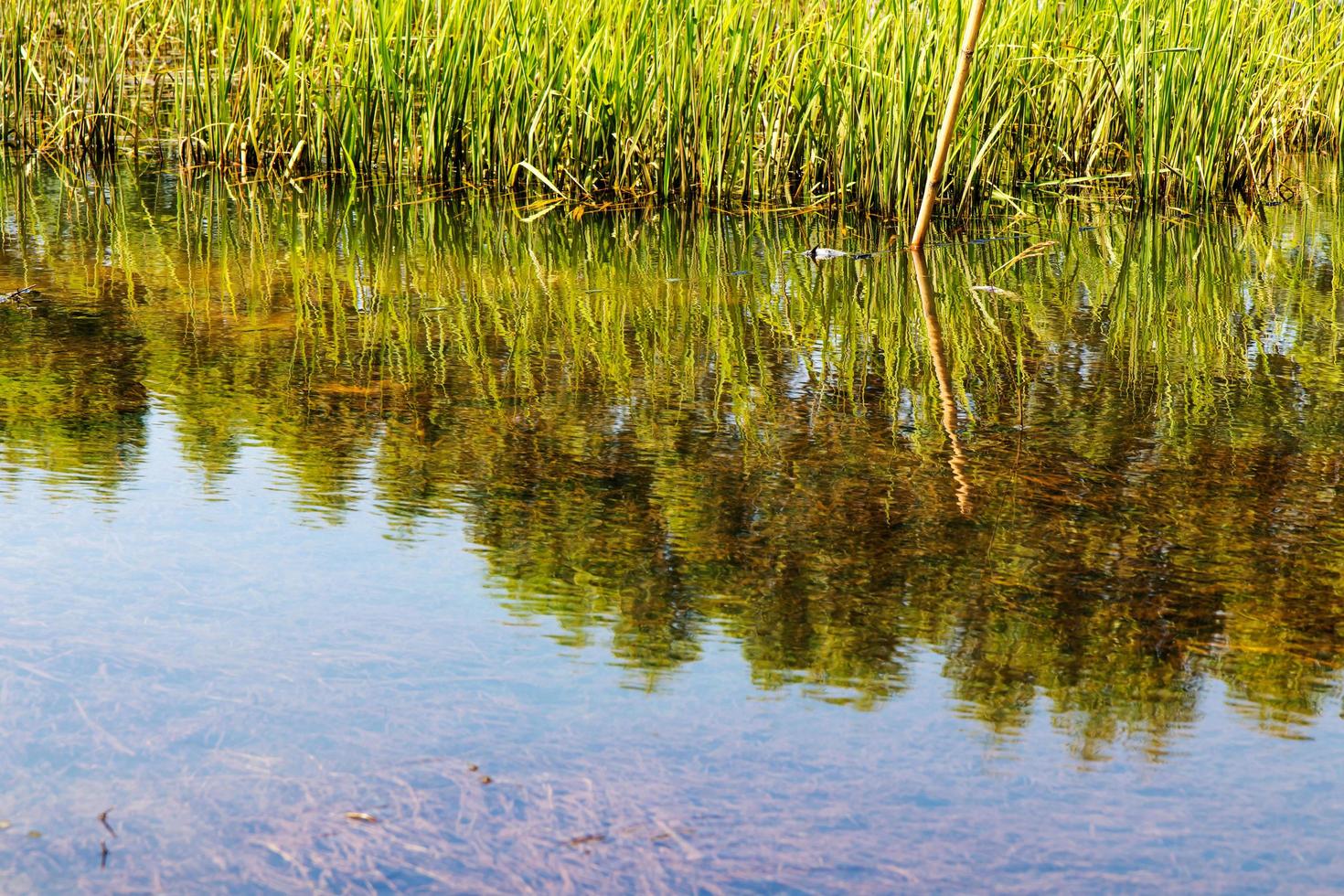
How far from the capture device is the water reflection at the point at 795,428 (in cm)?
187

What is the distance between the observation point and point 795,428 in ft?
9.14

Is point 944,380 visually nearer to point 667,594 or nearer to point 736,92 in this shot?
point 667,594

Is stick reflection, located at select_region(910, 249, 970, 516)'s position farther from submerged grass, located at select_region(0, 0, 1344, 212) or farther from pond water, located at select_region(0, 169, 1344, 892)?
submerged grass, located at select_region(0, 0, 1344, 212)

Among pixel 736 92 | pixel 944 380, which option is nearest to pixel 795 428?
pixel 944 380

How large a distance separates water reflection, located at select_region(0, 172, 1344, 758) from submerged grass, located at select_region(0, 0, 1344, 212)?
1.98ft

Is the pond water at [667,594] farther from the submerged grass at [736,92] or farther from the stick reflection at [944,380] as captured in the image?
the submerged grass at [736,92]

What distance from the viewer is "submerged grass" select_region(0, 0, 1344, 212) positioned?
204 inches

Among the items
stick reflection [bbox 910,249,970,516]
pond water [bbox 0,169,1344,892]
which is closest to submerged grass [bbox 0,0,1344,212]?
stick reflection [bbox 910,249,970,516]

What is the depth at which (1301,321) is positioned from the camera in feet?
12.3

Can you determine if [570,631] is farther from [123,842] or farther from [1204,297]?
[1204,297]

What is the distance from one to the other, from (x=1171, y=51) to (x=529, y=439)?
3541 millimetres

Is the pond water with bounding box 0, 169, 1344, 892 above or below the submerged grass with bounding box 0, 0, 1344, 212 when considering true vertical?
below

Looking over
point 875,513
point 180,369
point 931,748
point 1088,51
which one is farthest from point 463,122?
point 931,748

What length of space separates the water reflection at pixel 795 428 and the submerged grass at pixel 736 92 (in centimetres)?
60
